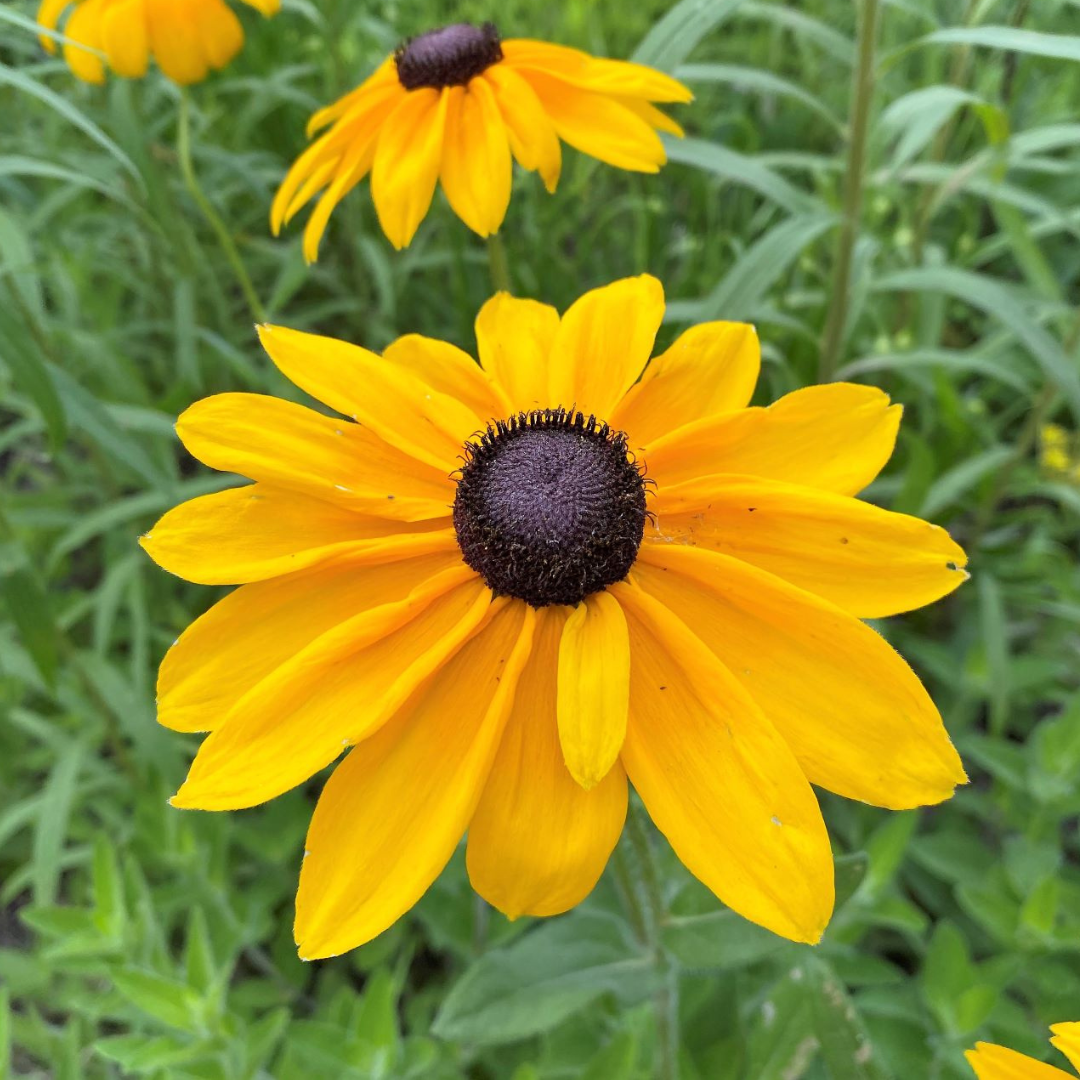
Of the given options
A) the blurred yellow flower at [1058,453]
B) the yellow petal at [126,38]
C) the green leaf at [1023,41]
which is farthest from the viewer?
the blurred yellow flower at [1058,453]

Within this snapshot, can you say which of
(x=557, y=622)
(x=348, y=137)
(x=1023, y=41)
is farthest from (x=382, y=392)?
(x=1023, y=41)

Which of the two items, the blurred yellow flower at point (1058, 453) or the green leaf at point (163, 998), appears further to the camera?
the blurred yellow flower at point (1058, 453)

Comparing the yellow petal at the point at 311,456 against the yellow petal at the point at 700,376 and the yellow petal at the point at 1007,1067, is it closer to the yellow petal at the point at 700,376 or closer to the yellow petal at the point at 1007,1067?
the yellow petal at the point at 700,376

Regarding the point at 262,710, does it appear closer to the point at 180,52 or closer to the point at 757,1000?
the point at 757,1000

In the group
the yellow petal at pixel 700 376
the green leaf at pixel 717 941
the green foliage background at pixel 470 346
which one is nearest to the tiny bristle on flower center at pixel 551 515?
the yellow petal at pixel 700 376

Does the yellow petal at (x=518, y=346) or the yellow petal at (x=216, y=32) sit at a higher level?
the yellow petal at (x=216, y=32)

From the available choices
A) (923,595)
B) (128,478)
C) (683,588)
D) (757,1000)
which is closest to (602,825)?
(683,588)

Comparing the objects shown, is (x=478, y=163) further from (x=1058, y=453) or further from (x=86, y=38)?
(x=1058, y=453)

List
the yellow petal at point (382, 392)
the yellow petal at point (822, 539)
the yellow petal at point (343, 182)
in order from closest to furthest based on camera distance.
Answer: the yellow petal at point (822, 539)
the yellow petal at point (382, 392)
the yellow petal at point (343, 182)
